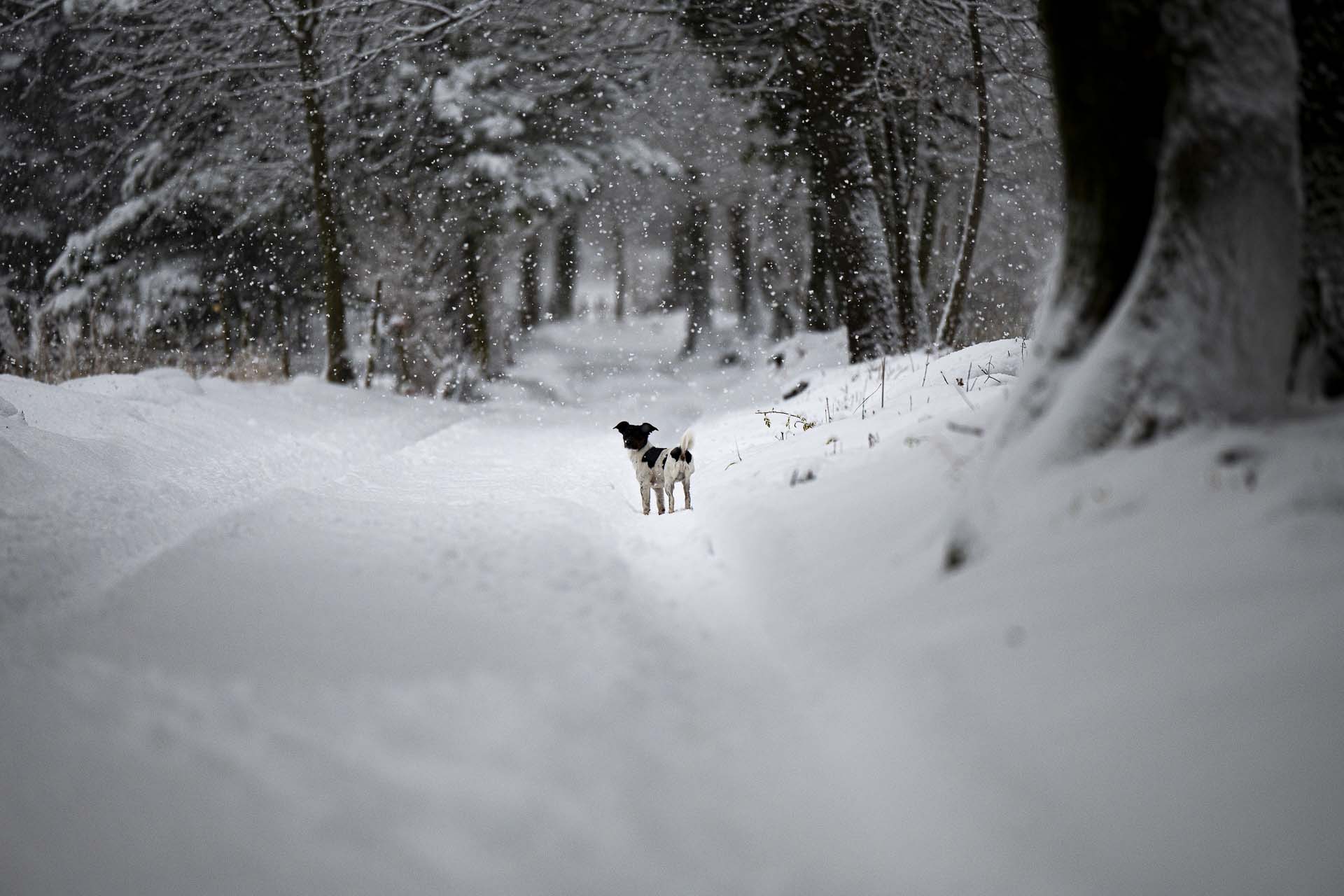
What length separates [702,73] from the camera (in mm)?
13750

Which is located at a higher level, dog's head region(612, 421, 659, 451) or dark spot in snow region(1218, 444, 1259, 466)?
dark spot in snow region(1218, 444, 1259, 466)

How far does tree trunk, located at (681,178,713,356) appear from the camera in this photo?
23.7m

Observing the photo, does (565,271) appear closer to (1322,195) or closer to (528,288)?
(528,288)

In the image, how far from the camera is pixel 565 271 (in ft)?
91.0

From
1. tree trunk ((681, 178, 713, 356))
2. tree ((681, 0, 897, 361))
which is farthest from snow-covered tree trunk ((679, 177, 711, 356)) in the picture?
tree ((681, 0, 897, 361))

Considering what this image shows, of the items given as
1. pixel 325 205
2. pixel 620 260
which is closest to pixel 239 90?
pixel 325 205

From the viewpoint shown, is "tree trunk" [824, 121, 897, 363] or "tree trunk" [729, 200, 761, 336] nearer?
"tree trunk" [824, 121, 897, 363]

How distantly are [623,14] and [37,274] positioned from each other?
14.6 metres

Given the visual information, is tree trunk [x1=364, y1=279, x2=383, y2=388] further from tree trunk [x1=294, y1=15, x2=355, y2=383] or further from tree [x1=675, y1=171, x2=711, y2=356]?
tree [x1=675, y1=171, x2=711, y2=356]

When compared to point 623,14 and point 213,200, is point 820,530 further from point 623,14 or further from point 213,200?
point 213,200

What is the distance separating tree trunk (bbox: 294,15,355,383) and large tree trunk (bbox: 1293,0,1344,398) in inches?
561

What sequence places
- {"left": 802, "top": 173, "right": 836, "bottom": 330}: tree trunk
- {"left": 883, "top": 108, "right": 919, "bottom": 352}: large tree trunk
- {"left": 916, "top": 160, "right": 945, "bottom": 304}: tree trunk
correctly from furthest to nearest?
1. {"left": 802, "top": 173, "right": 836, "bottom": 330}: tree trunk
2. {"left": 916, "top": 160, "right": 945, "bottom": 304}: tree trunk
3. {"left": 883, "top": 108, "right": 919, "bottom": 352}: large tree trunk

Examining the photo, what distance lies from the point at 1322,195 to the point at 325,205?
14.7m

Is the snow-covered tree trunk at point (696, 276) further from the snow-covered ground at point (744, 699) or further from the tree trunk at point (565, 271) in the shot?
the snow-covered ground at point (744, 699)
